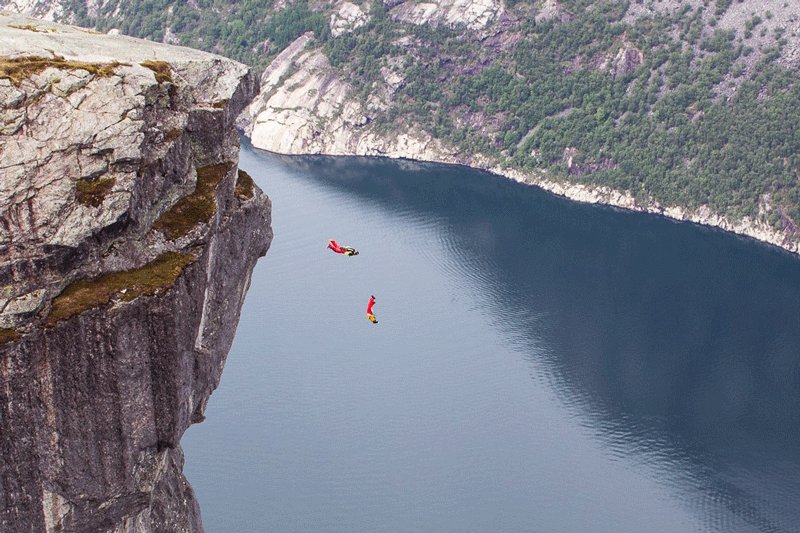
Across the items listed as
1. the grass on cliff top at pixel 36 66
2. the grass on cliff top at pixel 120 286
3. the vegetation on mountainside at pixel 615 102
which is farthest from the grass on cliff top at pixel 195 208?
the vegetation on mountainside at pixel 615 102

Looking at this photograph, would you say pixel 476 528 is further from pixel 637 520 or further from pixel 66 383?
pixel 66 383

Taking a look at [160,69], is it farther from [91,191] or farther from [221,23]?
[221,23]

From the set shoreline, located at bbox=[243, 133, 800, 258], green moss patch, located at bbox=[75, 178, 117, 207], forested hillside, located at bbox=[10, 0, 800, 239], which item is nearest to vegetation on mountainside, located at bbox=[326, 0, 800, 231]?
forested hillside, located at bbox=[10, 0, 800, 239]

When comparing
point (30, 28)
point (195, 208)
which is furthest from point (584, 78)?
point (195, 208)

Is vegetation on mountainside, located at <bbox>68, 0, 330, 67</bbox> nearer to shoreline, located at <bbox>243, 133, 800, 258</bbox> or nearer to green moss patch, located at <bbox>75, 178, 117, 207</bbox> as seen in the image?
shoreline, located at <bbox>243, 133, 800, 258</bbox>

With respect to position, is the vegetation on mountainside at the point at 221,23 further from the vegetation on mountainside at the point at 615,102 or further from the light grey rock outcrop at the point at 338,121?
the vegetation on mountainside at the point at 615,102

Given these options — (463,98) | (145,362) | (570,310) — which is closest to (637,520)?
(570,310)
